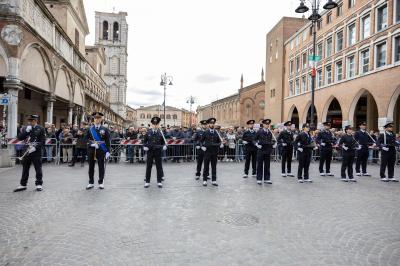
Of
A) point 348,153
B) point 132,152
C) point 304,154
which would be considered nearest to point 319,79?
point 348,153

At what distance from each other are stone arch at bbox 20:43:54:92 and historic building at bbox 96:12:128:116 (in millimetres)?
64550

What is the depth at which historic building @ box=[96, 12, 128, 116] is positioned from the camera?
8144cm

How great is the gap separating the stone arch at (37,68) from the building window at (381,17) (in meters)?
24.9

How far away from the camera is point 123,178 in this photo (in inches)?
420

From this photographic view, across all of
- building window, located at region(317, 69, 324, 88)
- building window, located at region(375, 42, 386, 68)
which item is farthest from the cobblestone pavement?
building window, located at region(317, 69, 324, 88)

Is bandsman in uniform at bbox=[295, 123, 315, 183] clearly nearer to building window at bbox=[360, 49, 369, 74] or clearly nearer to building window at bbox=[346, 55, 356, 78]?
building window at bbox=[360, 49, 369, 74]

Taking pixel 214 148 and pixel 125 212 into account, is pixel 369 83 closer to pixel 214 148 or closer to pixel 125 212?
pixel 214 148

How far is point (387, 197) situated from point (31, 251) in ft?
27.8

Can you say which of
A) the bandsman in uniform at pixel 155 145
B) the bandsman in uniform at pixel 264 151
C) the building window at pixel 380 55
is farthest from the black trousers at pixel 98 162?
the building window at pixel 380 55

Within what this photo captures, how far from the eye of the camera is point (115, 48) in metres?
81.8

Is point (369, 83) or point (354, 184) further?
point (369, 83)

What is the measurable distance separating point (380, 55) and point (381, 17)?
122 inches

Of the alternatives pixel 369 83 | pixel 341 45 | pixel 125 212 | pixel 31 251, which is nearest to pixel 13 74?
pixel 125 212

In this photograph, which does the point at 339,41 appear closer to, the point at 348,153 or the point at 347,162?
the point at 348,153
